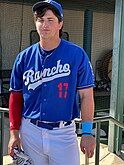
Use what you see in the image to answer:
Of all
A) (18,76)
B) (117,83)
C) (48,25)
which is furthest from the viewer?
(117,83)

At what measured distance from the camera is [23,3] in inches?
343

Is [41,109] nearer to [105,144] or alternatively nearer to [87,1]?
[105,144]

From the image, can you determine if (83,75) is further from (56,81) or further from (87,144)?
(87,144)

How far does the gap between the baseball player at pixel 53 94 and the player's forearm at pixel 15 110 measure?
0.18ft

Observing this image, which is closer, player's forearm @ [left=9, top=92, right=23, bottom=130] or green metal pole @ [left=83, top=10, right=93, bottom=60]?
player's forearm @ [left=9, top=92, right=23, bottom=130]

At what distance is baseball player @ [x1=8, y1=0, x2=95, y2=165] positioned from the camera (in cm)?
188

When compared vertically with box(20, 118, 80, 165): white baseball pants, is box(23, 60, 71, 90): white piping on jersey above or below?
above

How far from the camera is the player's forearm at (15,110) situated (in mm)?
2004

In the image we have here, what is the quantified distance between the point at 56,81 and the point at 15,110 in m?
0.32

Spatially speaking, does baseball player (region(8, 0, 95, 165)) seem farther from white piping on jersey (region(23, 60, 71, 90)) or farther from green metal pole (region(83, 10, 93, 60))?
green metal pole (region(83, 10, 93, 60))

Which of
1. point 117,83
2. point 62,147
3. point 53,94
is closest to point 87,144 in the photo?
point 62,147

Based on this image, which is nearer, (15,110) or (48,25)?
(48,25)

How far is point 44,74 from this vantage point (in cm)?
190

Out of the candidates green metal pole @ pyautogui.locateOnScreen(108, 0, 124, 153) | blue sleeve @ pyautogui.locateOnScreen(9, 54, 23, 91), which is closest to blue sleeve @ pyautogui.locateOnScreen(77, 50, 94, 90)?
blue sleeve @ pyautogui.locateOnScreen(9, 54, 23, 91)
